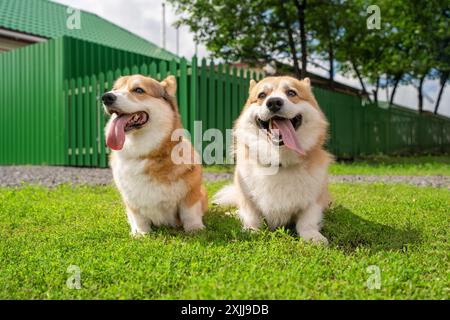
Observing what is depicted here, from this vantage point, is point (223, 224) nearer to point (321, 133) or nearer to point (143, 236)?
point (143, 236)

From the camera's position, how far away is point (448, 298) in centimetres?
195

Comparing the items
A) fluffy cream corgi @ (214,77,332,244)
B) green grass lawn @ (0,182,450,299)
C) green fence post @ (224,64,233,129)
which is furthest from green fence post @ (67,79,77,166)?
fluffy cream corgi @ (214,77,332,244)

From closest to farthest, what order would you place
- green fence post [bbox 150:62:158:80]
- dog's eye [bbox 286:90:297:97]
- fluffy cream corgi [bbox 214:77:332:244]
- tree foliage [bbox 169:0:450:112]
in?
fluffy cream corgi [bbox 214:77:332:244], dog's eye [bbox 286:90:297:97], green fence post [bbox 150:62:158:80], tree foliage [bbox 169:0:450:112]

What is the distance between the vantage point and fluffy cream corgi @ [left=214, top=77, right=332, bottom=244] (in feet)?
10.1

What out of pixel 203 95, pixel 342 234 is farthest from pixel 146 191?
pixel 203 95

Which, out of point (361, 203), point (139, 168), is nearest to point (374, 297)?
point (139, 168)

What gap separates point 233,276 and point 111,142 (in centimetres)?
154

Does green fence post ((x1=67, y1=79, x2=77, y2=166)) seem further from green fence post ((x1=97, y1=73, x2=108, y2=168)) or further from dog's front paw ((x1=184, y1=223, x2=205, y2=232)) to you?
dog's front paw ((x1=184, y1=223, x2=205, y2=232))

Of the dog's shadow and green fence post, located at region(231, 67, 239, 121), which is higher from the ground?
green fence post, located at region(231, 67, 239, 121)

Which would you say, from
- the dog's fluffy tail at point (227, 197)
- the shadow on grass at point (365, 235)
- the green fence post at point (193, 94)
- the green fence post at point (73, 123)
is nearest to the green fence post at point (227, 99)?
the green fence post at point (193, 94)

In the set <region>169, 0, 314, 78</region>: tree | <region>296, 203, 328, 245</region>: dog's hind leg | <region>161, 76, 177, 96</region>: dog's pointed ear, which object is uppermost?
<region>169, 0, 314, 78</region>: tree

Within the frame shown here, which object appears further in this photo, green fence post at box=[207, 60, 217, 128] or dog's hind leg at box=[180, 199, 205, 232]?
green fence post at box=[207, 60, 217, 128]

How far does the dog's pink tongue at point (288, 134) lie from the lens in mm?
3020

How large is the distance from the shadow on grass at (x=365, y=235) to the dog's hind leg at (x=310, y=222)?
0.45 feet
